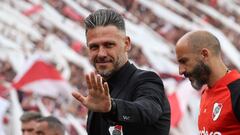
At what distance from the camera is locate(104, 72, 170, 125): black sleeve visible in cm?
348

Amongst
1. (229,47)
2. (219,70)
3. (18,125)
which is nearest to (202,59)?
(219,70)

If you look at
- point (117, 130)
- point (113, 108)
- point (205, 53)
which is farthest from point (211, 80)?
point (113, 108)

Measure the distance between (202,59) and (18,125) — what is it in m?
5.37

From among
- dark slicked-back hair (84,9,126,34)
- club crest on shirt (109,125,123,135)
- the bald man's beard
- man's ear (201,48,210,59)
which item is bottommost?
club crest on shirt (109,125,123,135)

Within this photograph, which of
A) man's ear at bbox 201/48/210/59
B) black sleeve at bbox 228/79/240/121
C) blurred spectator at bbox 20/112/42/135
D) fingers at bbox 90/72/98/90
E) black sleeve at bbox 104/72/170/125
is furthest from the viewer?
blurred spectator at bbox 20/112/42/135

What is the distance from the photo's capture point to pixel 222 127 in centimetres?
442

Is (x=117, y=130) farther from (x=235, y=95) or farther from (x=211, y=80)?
(x=211, y=80)

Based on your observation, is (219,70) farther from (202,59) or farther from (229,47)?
(229,47)

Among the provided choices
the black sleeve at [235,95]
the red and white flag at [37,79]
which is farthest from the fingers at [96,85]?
the red and white flag at [37,79]

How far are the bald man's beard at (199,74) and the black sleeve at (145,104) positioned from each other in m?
0.67

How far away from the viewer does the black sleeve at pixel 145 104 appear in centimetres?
348

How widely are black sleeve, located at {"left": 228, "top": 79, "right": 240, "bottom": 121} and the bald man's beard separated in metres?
0.14

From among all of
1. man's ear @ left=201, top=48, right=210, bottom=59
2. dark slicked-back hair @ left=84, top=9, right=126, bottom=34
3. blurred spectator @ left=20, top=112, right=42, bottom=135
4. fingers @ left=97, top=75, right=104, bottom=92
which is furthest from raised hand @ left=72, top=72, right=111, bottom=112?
blurred spectator @ left=20, top=112, right=42, bottom=135

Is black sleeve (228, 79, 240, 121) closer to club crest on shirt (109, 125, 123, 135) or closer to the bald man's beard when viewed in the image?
the bald man's beard
